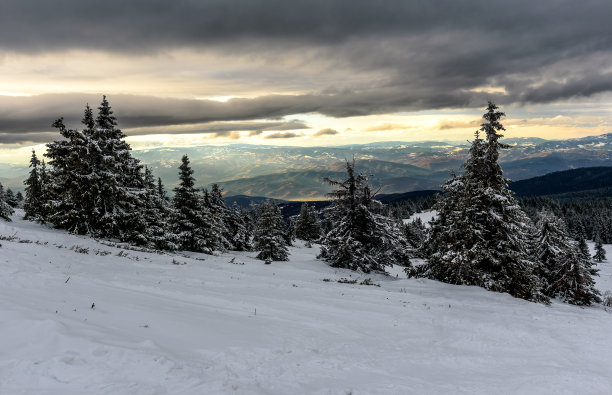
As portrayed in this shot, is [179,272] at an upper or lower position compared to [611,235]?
upper

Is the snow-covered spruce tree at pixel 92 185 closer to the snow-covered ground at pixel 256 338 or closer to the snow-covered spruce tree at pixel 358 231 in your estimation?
the snow-covered ground at pixel 256 338

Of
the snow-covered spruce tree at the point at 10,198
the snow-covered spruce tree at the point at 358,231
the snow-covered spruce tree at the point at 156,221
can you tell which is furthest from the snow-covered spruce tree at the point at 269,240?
the snow-covered spruce tree at the point at 10,198

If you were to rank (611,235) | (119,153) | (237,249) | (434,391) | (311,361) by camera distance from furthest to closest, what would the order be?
(611,235), (237,249), (119,153), (311,361), (434,391)

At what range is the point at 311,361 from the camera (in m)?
7.16

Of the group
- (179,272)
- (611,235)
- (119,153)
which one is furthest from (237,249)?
(611,235)

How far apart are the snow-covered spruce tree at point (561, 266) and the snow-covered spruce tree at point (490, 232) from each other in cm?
1203

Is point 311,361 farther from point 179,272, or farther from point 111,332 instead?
point 179,272

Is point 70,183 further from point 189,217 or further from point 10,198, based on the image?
point 10,198

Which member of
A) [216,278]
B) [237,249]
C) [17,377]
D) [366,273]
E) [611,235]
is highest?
[17,377]

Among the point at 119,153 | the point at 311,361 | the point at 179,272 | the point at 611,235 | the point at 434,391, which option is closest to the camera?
the point at 434,391

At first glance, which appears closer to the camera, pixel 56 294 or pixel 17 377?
A: pixel 17 377

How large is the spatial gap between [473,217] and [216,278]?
47.0ft

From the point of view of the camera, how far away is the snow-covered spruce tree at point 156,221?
2781 cm

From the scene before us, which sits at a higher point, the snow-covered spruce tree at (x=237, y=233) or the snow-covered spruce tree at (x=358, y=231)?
the snow-covered spruce tree at (x=358, y=231)
